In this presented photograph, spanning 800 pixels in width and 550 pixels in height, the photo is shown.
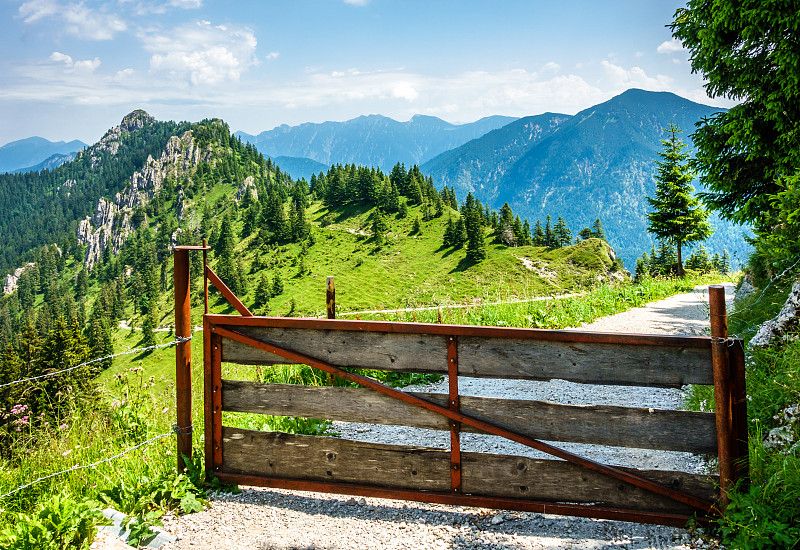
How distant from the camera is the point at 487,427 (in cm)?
424

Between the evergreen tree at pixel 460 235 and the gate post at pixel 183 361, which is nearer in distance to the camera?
the gate post at pixel 183 361

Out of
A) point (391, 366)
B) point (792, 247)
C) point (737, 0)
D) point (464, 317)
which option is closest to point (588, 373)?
point (391, 366)

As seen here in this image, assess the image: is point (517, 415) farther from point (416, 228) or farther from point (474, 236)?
point (416, 228)

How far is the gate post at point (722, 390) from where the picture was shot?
12.4 ft

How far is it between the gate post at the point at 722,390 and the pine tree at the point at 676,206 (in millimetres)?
31860

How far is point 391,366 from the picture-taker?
4535 millimetres

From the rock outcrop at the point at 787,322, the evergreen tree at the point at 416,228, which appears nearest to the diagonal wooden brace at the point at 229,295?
the rock outcrop at the point at 787,322

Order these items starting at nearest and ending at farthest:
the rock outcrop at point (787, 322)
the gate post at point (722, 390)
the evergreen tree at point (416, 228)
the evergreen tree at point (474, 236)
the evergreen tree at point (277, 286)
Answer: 1. the gate post at point (722, 390)
2. the rock outcrop at point (787, 322)
3. the evergreen tree at point (474, 236)
4. the evergreen tree at point (277, 286)
5. the evergreen tree at point (416, 228)

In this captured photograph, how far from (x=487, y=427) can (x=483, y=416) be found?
106mm

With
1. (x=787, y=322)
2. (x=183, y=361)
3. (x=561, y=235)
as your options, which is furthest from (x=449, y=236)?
(x=183, y=361)

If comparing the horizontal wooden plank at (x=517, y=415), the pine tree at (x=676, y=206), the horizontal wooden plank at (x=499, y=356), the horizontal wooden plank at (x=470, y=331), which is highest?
the pine tree at (x=676, y=206)

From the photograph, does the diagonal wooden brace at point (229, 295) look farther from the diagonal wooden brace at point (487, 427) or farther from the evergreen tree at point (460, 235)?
the evergreen tree at point (460, 235)

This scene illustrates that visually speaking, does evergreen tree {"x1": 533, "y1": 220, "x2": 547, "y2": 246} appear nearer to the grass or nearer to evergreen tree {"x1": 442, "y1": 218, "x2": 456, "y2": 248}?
evergreen tree {"x1": 442, "y1": 218, "x2": 456, "y2": 248}

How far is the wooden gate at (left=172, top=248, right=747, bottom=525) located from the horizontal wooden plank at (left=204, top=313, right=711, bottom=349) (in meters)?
0.01
